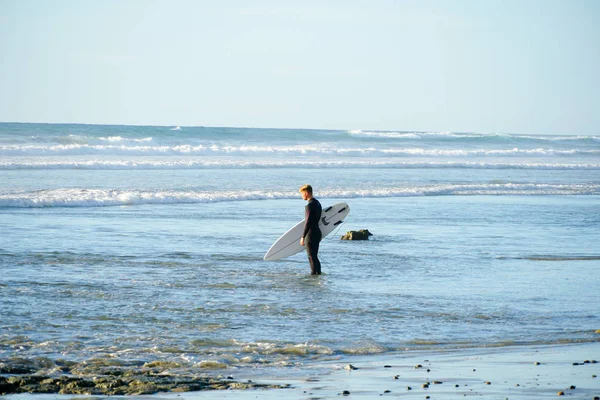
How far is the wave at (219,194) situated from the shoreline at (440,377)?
17009 mm

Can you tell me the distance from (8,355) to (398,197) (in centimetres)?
2164

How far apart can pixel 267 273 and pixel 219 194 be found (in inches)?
542

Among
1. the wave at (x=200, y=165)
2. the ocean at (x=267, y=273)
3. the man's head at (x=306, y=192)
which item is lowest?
the ocean at (x=267, y=273)

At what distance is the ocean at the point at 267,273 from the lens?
887cm

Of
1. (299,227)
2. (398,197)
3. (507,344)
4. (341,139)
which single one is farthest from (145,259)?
(341,139)

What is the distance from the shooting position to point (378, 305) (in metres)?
11.0

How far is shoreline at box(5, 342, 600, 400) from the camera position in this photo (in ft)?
21.4

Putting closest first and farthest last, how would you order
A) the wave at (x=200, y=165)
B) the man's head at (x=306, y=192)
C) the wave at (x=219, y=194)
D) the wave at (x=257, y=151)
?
the man's head at (x=306, y=192)
the wave at (x=219, y=194)
the wave at (x=200, y=165)
the wave at (x=257, y=151)

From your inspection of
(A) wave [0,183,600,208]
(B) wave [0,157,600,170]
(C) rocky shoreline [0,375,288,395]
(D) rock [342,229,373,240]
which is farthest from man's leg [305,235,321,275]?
(B) wave [0,157,600,170]

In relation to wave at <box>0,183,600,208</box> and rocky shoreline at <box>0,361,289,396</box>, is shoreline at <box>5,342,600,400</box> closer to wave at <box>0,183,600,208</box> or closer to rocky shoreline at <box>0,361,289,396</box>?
rocky shoreline at <box>0,361,289,396</box>

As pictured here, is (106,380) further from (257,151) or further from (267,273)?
(257,151)

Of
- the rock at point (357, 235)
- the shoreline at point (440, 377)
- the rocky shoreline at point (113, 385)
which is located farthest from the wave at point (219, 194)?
the shoreline at point (440, 377)

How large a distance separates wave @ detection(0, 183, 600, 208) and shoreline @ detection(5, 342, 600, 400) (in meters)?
17.0

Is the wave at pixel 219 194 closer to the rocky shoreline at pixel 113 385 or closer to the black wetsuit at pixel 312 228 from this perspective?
the black wetsuit at pixel 312 228
